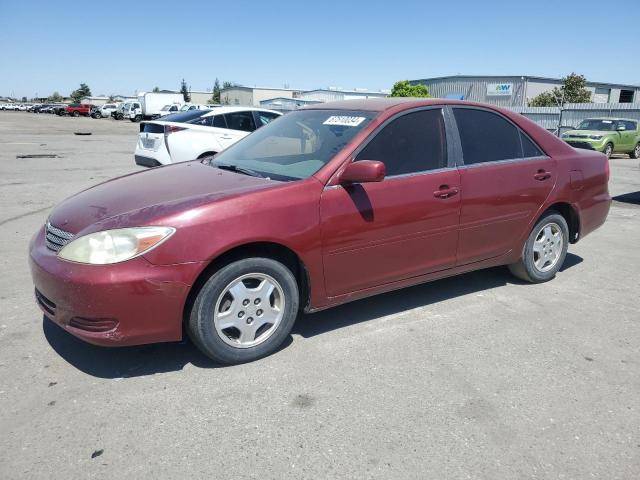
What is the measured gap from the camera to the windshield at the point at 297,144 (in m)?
3.65

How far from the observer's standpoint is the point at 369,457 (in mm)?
2459

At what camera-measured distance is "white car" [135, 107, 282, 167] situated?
Result: 9.44 m

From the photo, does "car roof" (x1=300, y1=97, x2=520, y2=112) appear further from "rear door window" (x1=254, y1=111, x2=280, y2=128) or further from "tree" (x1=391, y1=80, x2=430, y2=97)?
"tree" (x1=391, y1=80, x2=430, y2=97)

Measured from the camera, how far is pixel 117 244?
291cm

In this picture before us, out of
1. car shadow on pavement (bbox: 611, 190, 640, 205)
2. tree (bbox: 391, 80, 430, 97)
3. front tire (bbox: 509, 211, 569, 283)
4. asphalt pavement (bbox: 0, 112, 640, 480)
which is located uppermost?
tree (bbox: 391, 80, 430, 97)

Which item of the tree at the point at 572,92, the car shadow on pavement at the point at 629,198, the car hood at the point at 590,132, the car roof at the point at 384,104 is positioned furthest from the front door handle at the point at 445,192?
the tree at the point at 572,92

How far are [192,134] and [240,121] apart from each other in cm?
105

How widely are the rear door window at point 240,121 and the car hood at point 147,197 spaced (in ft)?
20.3

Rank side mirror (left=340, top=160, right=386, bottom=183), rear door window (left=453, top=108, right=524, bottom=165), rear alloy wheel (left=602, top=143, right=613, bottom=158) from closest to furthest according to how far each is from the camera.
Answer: side mirror (left=340, top=160, right=386, bottom=183)
rear door window (left=453, top=108, right=524, bottom=165)
rear alloy wheel (left=602, top=143, right=613, bottom=158)

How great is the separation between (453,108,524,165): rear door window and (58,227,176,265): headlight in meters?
2.46

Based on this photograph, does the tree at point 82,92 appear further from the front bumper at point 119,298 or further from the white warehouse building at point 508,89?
the front bumper at point 119,298

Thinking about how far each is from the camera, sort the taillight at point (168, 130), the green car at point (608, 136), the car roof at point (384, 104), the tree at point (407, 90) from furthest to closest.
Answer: the tree at point (407, 90) → the green car at point (608, 136) → the taillight at point (168, 130) → the car roof at point (384, 104)

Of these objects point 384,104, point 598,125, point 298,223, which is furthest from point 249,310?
point 598,125

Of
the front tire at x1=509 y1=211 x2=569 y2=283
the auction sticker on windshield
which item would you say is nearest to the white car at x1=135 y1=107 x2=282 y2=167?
the auction sticker on windshield
